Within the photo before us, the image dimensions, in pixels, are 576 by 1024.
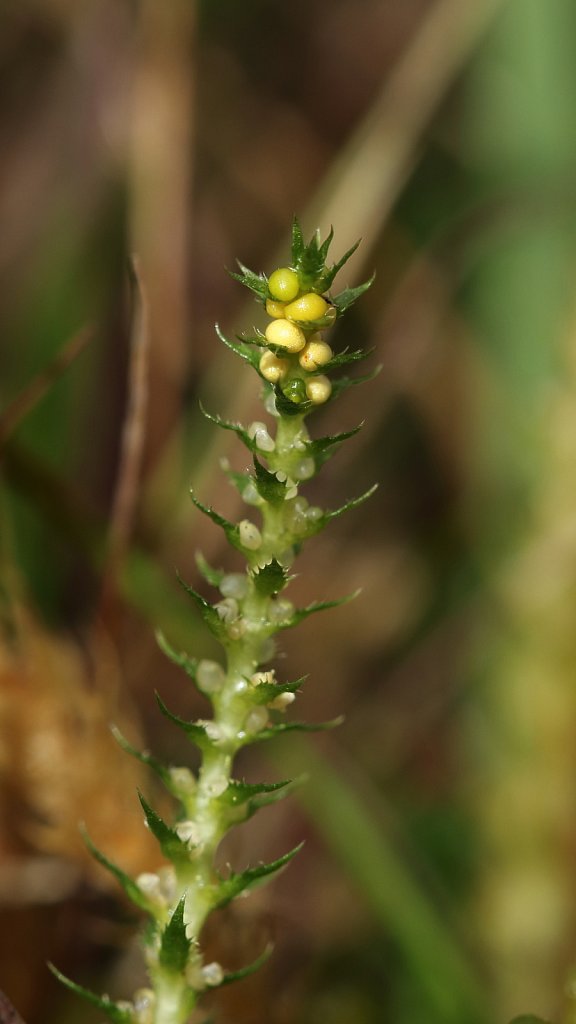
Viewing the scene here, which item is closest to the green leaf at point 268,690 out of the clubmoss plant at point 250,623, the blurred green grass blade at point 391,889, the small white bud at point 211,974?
the clubmoss plant at point 250,623

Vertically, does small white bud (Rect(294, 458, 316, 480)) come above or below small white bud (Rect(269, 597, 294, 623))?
above

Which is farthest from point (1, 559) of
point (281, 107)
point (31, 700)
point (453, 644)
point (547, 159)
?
point (281, 107)

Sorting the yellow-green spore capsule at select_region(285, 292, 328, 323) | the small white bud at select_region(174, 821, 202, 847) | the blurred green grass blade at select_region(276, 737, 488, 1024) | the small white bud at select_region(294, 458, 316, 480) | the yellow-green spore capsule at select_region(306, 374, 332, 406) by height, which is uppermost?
the yellow-green spore capsule at select_region(285, 292, 328, 323)

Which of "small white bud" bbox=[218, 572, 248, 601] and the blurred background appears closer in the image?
"small white bud" bbox=[218, 572, 248, 601]

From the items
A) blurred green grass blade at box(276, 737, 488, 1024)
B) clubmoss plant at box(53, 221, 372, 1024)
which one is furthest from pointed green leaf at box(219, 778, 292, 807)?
blurred green grass blade at box(276, 737, 488, 1024)

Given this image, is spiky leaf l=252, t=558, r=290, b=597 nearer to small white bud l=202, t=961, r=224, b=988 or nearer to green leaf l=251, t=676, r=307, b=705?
green leaf l=251, t=676, r=307, b=705

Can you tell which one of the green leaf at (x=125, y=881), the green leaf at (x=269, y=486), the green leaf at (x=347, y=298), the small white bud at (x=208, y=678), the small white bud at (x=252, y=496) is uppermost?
the green leaf at (x=347, y=298)

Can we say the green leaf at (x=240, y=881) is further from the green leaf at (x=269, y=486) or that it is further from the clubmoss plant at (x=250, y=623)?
the green leaf at (x=269, y=486)

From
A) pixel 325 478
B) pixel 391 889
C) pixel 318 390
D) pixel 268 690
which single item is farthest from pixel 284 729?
pixel 325 478
